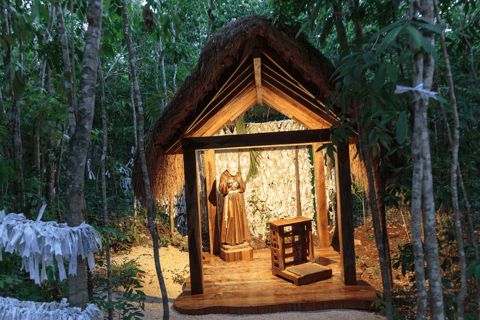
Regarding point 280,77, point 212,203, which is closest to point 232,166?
point 212,203

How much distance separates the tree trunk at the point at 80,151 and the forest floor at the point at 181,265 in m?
2.02

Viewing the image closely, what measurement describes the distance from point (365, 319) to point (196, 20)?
9289 mm

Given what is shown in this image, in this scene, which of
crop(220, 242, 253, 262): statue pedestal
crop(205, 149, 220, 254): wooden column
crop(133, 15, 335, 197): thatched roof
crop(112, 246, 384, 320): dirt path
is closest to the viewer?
crop(133, 15, 335, 197): thatched roof

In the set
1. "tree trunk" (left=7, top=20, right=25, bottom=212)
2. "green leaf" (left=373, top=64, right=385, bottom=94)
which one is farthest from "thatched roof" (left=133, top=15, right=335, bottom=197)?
"green leaf" (left=373, top=64, right=385, bottom=94)

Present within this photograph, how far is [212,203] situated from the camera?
20.2 feet

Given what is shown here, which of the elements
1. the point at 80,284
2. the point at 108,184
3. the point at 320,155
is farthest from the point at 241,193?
the point at 108,184

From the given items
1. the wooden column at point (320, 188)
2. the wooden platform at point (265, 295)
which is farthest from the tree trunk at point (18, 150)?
the wooden column at point (320, 188)

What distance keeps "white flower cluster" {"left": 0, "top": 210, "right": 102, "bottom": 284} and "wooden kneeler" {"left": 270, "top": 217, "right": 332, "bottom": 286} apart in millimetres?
3037

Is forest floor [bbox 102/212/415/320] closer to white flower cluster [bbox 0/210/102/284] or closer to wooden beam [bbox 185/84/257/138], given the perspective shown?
wooden beam [bbox 185/84/257/138]

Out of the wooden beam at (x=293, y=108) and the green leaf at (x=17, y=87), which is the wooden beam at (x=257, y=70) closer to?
the wooden beam at (x=293, y=108)

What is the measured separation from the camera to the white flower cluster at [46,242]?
1.64m

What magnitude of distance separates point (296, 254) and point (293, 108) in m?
2.06

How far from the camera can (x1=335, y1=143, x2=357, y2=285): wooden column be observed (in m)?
3.86

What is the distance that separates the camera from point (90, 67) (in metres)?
1.74
